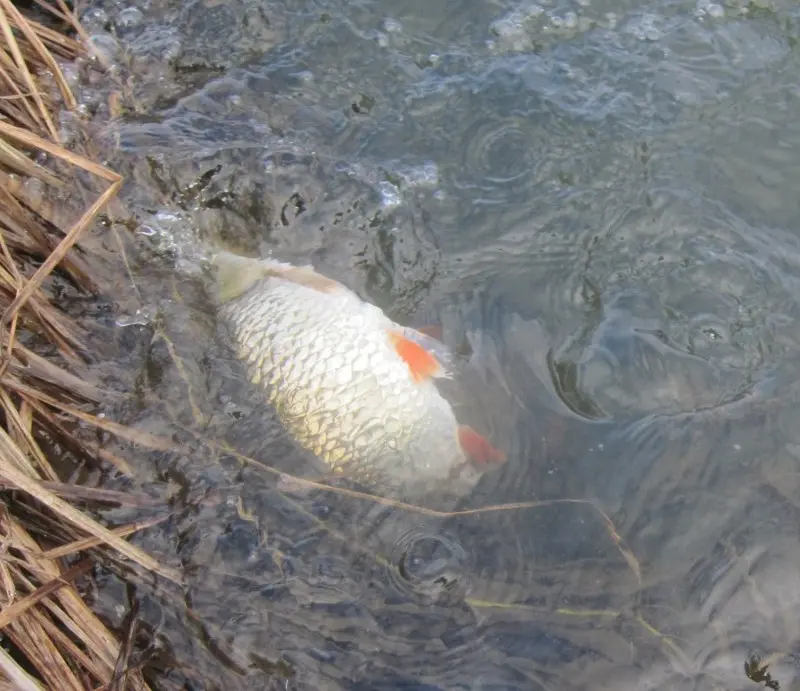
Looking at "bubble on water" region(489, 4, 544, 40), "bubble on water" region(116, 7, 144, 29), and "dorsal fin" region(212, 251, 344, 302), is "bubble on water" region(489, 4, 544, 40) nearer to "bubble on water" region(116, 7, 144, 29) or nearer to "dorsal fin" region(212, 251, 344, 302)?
"dorsal fin" region(212, 251, 344, 302)

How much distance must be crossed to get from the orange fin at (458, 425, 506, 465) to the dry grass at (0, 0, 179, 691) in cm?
111

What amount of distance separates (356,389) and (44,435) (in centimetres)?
113

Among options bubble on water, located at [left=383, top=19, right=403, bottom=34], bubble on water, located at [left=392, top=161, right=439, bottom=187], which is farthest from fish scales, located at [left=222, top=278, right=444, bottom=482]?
bubble on water, located at [left=383, top=19, right=403, bottom=34]

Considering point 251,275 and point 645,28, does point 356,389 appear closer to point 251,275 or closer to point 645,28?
point 251,275

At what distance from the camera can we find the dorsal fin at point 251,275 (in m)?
3.07

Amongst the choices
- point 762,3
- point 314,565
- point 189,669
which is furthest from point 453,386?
point 762,3

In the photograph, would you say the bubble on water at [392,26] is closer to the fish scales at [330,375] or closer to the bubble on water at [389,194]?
the bubble on water at [389,194]

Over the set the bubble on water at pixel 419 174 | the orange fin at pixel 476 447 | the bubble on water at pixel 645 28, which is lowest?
the orange fin at pixel 476 447

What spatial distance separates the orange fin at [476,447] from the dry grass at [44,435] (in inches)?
43.7

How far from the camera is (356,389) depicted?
2703 millimetres

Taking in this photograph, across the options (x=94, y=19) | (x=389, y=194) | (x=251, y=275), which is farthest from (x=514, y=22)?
(x=94, y=19)

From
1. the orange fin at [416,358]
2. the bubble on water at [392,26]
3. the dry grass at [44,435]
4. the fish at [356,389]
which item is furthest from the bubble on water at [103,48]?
the orange fin at [416,358]

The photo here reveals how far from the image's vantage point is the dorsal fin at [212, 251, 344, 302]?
121 inches

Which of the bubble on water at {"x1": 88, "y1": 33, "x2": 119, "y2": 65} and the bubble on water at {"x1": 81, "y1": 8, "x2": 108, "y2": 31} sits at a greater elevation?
the bubble on water at {"x1": 81, "y1": 8, "x2": 108, "y2": 31}
